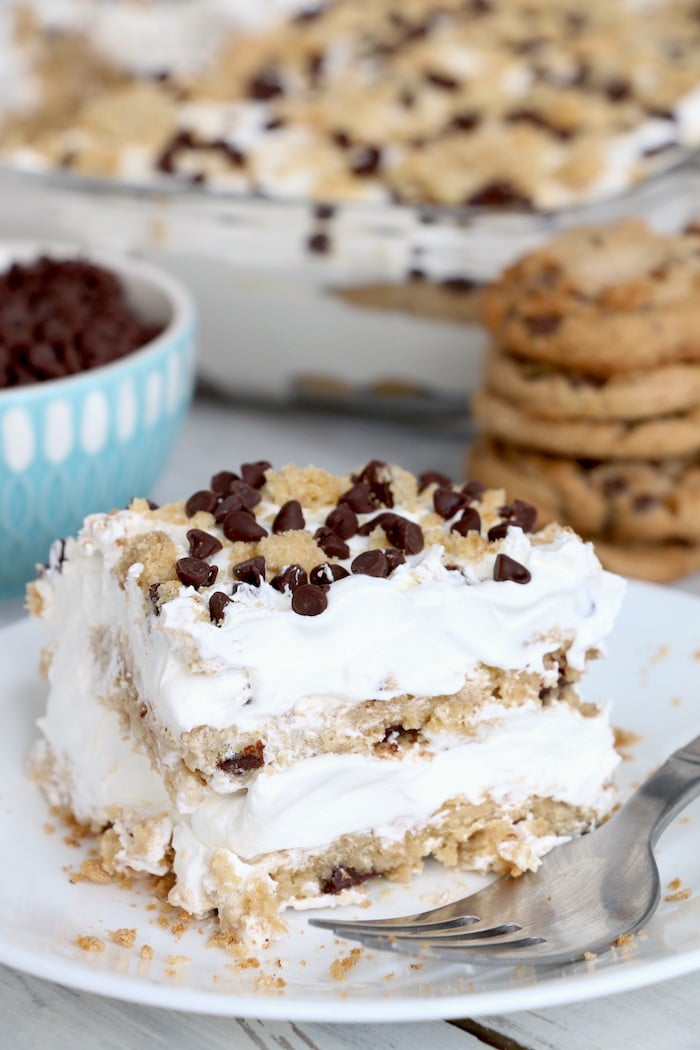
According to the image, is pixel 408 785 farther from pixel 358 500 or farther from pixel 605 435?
pixel 605 435

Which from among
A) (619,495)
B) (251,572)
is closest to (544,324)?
(619,495)

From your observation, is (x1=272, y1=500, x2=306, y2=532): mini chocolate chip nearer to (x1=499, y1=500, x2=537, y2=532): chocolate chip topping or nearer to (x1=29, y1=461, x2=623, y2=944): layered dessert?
(x1=29, y1=461, x2=623, y2=944): layered dessert

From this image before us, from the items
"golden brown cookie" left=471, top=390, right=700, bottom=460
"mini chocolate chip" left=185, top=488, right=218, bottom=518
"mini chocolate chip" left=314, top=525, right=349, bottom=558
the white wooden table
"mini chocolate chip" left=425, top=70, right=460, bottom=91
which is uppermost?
"mini chocolate chip" left=425, top=70, right=460, bottom=91

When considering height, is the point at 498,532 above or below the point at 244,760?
above

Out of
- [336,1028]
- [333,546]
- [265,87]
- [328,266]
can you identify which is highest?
[265,87]

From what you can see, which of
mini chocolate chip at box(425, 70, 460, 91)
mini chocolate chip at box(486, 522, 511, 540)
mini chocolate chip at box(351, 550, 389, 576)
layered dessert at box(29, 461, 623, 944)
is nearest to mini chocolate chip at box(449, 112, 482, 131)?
mini chocolate chip at box(425, 70, 460, 91)

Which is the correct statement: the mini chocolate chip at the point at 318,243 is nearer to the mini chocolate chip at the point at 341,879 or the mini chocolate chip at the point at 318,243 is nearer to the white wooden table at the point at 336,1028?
the mini chocolate chip at the point at 341,879

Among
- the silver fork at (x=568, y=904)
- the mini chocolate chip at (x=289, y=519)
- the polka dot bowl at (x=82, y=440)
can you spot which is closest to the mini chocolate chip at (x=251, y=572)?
the mini chocolate chip at (x=289, y=519)

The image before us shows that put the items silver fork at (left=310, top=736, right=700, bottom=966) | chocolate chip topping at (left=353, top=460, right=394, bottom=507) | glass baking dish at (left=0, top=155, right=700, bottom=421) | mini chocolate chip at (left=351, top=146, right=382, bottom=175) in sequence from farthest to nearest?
mini chocolate chip at (left=351, top=146, right=382, bottom=175) → glass baking dish at (left=0, top=155, right=700, bottom=421) → chocolate chip topping at (left=353, top=460, right=394, bottom=507) → silver fork at (left=310, top=736, right=700, bottom=966)
